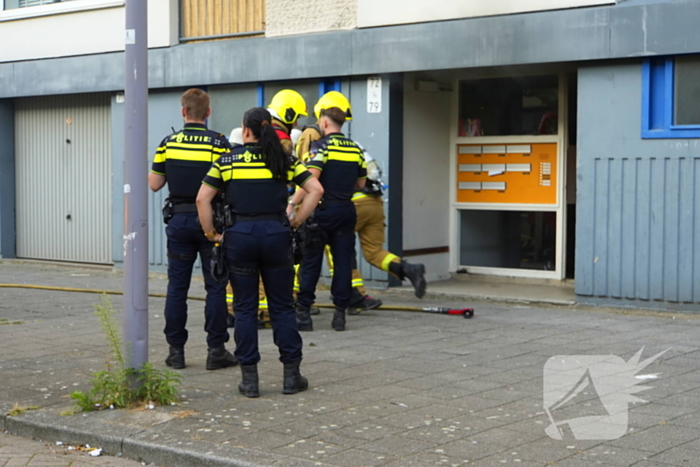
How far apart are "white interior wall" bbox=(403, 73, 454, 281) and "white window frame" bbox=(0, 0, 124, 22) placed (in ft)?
16.5

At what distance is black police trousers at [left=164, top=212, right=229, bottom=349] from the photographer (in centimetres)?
748

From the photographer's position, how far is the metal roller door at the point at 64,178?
15.7 m

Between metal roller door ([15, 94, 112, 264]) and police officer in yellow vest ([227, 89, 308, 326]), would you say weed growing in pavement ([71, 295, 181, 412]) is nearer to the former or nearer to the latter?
police officer in yellow vest ([227, 89, 308, 326])

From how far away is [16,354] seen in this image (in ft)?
27.1

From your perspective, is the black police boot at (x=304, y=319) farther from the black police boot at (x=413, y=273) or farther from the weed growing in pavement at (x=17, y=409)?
the weed growing in pavement at (x=17, y=409)

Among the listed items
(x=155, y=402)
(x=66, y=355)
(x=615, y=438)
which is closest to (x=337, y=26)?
(x=66, y=355)

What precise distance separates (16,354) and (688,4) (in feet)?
23.0

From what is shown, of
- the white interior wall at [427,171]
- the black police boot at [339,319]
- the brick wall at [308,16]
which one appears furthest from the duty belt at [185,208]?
the brick wall at [308,16]

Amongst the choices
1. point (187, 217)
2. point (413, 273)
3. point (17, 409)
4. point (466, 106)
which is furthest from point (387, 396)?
point (466, 106)

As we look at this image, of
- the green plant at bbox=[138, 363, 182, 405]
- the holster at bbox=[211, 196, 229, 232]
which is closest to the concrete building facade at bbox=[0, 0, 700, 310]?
the holster at bbox=[211, 196, 229, 232]

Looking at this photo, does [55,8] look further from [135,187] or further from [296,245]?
[296,245]

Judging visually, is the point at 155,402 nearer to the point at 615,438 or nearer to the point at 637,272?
the point at 615,438

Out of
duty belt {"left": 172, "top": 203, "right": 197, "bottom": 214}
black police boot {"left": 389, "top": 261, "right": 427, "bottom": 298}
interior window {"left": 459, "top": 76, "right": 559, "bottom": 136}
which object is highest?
interior window {"left": 459, "top": 76, "right": 559, "bottom": 136}

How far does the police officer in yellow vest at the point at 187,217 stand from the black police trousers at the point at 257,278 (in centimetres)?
84
